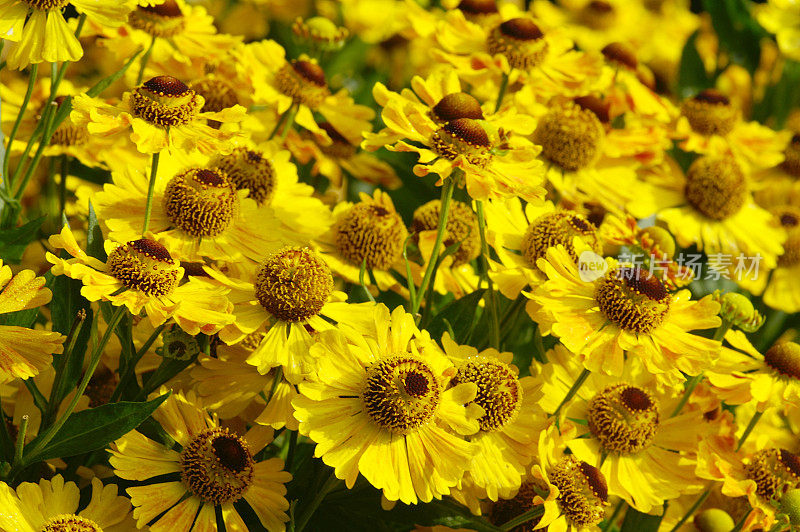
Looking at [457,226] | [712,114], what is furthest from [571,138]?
[712,114]

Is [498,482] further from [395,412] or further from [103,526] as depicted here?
[103,526]

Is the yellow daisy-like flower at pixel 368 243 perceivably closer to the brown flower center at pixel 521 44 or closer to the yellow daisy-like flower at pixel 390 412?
the yellow daisy-like flower at pixel 390 412

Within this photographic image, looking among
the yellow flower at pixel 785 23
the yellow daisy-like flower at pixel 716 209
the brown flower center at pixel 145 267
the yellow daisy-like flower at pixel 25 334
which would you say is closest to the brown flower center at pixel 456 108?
the brown flower center at pixel 145 267

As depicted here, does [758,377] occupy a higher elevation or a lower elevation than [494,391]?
lower

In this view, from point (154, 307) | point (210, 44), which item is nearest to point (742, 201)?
point (210, 44)

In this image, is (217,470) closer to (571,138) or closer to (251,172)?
(251,172)

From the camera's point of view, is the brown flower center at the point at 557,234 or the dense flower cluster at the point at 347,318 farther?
the brown flower center at the point at 557,234
